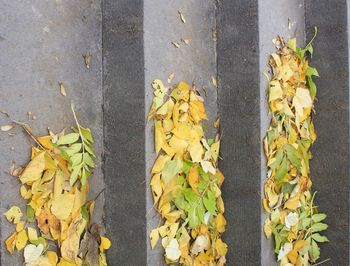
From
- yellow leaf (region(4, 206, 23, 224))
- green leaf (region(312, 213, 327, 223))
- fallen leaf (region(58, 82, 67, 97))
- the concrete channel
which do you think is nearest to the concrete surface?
the concrete channel

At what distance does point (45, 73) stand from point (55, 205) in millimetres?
344

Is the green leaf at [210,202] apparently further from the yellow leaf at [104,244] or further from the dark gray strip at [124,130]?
the yellow leaf at [104,244]

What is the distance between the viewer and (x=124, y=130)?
1149 millimetres

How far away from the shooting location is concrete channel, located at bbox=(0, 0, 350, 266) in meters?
1.07

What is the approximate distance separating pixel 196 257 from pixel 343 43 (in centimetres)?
81

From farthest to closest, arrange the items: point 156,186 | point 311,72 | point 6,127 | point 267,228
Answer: point 311,72, point 267,228, point 156,186, point 6,127

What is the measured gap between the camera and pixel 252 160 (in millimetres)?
1232

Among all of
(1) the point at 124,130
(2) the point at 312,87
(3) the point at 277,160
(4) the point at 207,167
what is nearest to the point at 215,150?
(4) the point at 207,167

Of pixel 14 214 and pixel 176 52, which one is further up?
pixel 176 52

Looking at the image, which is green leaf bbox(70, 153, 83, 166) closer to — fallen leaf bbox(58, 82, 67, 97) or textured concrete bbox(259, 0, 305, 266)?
fallen leaf bbox(58, 82, 67, 97)

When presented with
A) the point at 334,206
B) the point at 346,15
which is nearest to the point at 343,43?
the point at 346,15

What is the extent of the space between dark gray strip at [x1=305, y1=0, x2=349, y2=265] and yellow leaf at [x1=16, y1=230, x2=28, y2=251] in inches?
36.0

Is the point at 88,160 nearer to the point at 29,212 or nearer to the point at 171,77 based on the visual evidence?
the point at 29,212

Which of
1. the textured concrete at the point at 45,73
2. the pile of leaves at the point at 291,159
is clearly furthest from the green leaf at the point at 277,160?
the textured concrete at the point at 45,73
